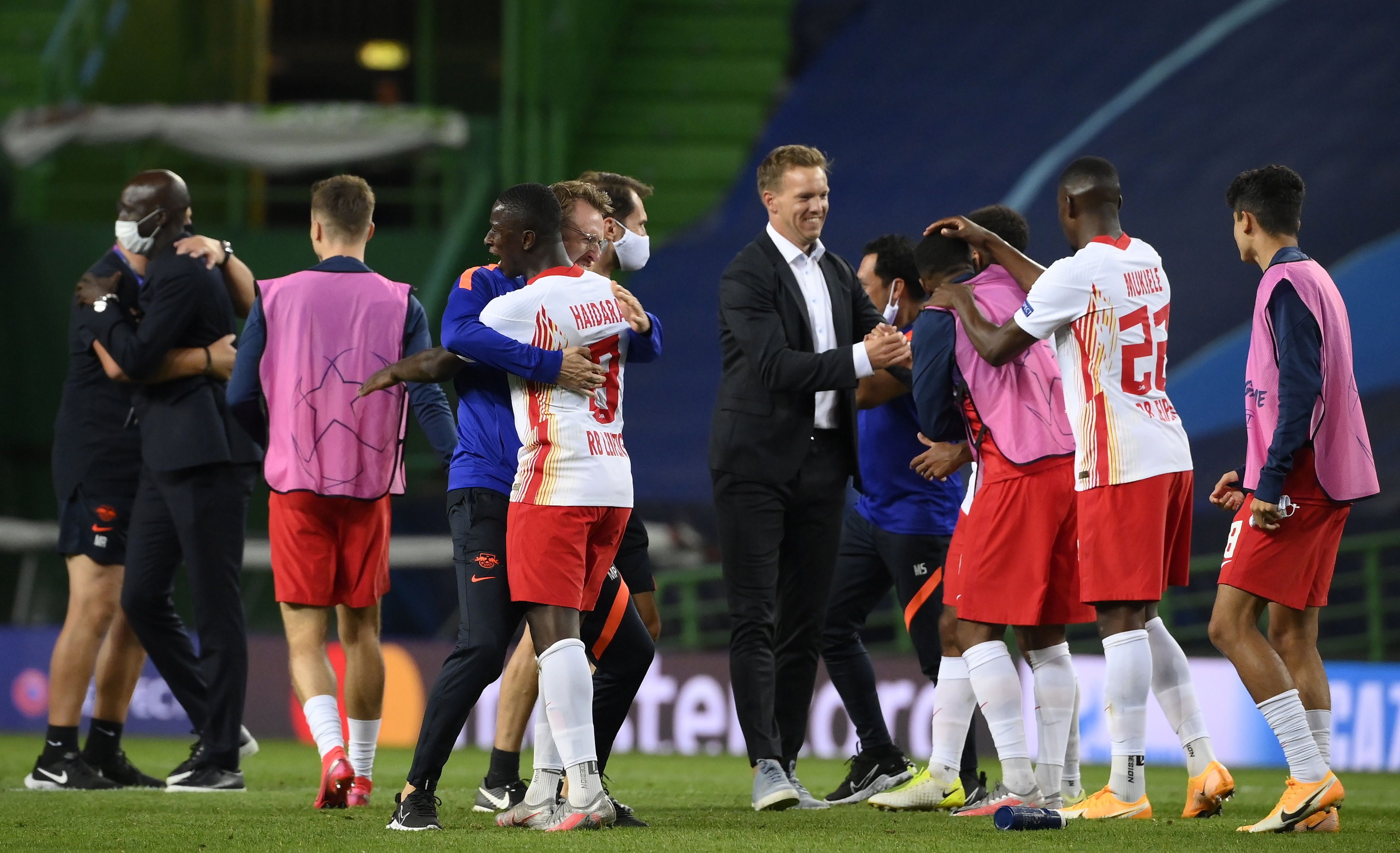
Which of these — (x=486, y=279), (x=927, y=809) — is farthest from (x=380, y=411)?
(x=927, y=809)

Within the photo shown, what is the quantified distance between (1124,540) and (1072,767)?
1217 millimetres

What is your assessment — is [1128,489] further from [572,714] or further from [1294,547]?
[572,714]

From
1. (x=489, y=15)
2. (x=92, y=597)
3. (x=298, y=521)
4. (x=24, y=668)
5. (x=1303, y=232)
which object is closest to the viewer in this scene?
(x=298, y=521)

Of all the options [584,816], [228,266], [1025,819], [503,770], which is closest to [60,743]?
[228,266]

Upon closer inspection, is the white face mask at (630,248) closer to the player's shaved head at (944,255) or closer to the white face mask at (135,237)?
the player's shaved head at (944,255)

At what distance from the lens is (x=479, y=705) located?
10078 mm

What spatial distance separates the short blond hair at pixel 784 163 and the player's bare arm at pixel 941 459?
1.04 metres

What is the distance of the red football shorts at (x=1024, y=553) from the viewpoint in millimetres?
5281

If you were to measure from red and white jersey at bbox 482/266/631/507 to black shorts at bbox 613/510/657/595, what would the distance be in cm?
67

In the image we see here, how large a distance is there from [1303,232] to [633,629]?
1019 cm

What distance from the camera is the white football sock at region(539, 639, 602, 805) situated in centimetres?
477

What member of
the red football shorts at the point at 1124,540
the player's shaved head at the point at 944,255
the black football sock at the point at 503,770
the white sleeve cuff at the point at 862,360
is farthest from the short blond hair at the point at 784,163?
the black football sock at the point at 503,770

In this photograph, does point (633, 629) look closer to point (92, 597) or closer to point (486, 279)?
point (486, 279)

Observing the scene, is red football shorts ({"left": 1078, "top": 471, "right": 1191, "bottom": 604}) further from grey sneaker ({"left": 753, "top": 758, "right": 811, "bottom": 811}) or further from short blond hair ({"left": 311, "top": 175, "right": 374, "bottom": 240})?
short blond hair ({"left": 311, "top": 175, "right": 374, "bottom": 240})
